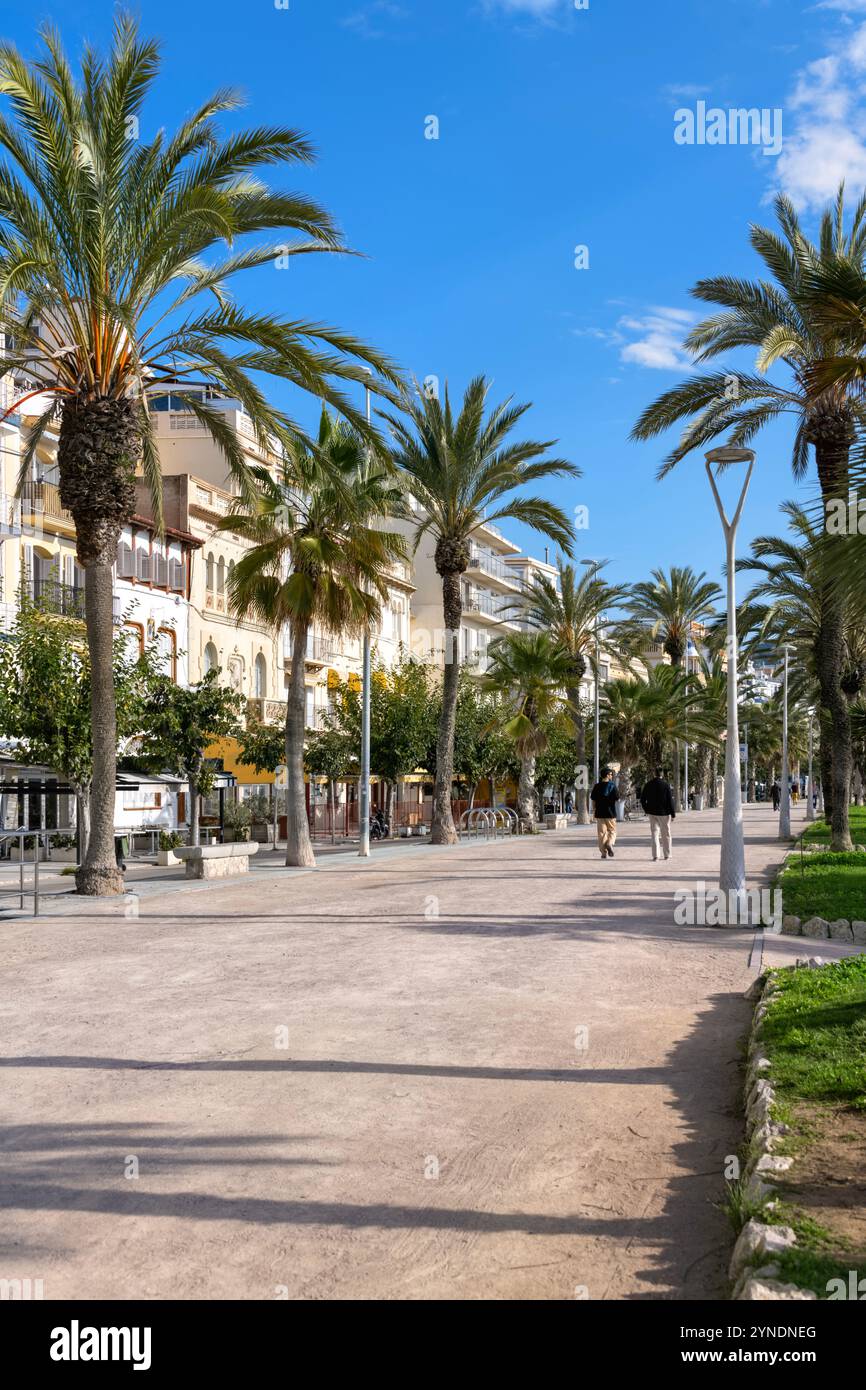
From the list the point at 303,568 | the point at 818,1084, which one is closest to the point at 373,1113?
the point at 818,1084

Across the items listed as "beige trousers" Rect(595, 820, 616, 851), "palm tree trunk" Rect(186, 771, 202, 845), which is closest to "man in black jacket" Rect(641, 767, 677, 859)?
"beige trousers" Rect(595, 820, 616, 851)

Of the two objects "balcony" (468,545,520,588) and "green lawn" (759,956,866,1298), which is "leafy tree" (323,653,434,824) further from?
"balcony" (468,545,520,588)

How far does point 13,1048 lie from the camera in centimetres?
839

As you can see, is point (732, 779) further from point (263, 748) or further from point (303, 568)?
point (263, 748)

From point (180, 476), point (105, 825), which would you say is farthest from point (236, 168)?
point (180, 476)

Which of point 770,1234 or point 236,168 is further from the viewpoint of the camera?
point 236,168

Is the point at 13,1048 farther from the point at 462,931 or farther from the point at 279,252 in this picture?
the point at 279,252

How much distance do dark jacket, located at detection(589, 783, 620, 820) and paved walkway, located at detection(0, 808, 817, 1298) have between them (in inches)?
495

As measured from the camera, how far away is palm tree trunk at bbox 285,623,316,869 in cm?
2577

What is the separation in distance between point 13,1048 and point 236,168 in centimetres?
1303

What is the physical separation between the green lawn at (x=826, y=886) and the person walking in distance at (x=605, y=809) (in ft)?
12.8

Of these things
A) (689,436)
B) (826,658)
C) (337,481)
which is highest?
(689,436)

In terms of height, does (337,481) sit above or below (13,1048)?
above
